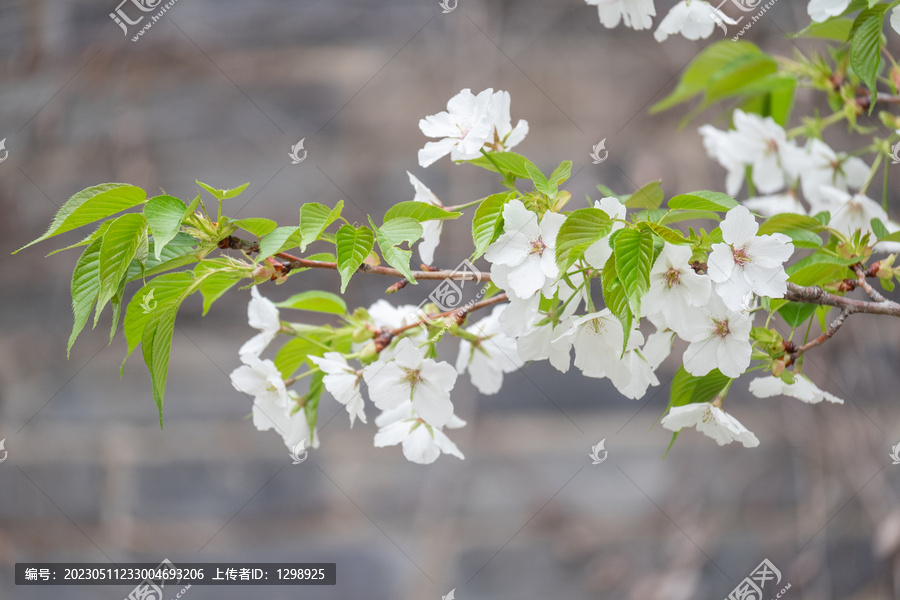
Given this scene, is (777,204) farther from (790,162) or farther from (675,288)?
(675,288)

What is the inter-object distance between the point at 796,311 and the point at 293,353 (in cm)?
46

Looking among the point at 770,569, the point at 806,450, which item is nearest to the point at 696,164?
the point at 806,450

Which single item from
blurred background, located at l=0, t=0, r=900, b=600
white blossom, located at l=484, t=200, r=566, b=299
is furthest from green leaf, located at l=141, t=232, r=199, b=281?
blurred background, located at l=0, t=0, r=900, b=600

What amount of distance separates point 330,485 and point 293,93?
881 mm

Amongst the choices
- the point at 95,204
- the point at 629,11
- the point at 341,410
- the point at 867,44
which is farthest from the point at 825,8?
the point at 341,410

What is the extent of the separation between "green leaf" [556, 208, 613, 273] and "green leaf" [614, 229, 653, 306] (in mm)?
24

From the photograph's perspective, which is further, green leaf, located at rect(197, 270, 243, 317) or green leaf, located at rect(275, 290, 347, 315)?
green leaf, located at rect(275, 290, 347, 315)

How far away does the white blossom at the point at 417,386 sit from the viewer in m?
0.54

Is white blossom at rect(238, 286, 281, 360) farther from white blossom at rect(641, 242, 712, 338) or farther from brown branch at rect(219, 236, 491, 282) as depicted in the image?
white blossom at rect(641, 242, 712, 338)

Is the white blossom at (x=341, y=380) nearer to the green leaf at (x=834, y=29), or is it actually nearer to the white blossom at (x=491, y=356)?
the white blossom at (x=491, y=356)

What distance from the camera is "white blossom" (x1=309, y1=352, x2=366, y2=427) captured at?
560mm

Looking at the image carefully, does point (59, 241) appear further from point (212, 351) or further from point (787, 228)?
point (787, 228)

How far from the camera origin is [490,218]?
1.56 feet

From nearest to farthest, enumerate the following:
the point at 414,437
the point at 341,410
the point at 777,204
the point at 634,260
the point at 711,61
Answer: the point at 634,260, the point at 414,437, the point at 711,61, the point at 777,204, the point at 341,410
